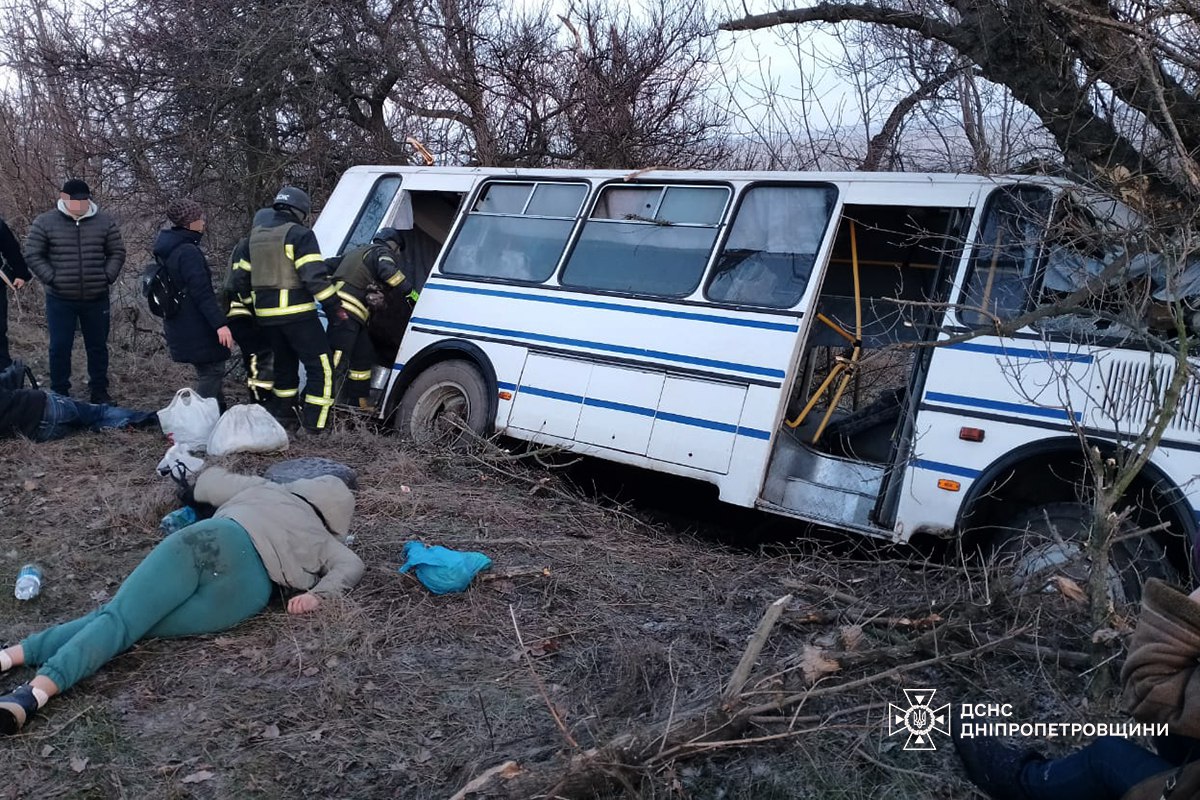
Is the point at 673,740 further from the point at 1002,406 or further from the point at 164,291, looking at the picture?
the point at 164,291

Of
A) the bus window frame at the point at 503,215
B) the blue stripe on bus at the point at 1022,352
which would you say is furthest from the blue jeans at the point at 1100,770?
the bus window frame at the point at 503,215

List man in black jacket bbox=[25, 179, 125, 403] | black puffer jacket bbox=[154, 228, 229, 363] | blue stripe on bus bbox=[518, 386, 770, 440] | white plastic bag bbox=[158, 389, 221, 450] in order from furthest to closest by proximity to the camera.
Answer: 1. man in black jacket bbox=[25, 179, 125, 403]
2. black puffer jacket bbox=[154, 228, 229, 363]
3. white plastic bag bbox=[158, 389, 221, 450]
4. blue stripe on bus bbox=[518, 386, 770, 440]

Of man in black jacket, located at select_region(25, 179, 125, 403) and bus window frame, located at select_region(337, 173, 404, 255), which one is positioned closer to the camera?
man in black jacket, located at select_region(25, 179, 125, 403)

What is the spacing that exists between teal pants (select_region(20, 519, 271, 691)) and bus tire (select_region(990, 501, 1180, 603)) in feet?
10.3

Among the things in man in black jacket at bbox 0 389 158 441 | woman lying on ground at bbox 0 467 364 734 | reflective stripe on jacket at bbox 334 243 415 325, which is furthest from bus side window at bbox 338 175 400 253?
woman lying on ground at bbox 0 467 364 734

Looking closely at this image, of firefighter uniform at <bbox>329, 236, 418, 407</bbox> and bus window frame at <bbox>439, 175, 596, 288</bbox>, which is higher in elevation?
bus window frame at <bbox>439, 175, 596, 288</bbox>

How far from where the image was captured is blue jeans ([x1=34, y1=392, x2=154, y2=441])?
24.5 feet

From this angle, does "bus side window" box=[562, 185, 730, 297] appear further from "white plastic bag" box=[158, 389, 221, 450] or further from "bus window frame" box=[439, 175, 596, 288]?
"white plastic bag" box=[158, 389, 221, 450]

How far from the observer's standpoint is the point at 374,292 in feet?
25.7

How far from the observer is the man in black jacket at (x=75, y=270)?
8109 millimetres

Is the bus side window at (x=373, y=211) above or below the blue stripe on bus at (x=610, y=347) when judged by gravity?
above

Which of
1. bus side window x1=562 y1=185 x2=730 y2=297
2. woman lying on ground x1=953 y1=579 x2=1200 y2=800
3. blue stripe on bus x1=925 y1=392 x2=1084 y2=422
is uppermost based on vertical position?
bus side window x1=562 y1=185 x2=730 y2=297

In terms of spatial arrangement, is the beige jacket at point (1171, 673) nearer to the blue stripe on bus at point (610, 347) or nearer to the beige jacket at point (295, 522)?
the beige jacket at point (295, 522)

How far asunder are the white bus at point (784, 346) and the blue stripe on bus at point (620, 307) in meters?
0.01
